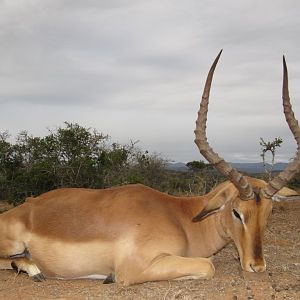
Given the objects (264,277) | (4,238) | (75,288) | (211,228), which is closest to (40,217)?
(4,238)

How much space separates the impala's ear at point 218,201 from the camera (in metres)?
6.92

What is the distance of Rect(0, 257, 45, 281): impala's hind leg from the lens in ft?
23.4

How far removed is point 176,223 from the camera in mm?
6938

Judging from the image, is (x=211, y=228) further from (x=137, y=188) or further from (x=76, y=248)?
(x=76, y=248)

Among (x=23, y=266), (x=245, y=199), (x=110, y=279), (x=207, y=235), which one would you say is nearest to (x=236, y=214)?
(x=245, y=199)

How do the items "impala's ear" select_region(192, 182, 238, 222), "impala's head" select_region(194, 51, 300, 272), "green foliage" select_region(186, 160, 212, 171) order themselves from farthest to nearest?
1. "green foliage" select_region(186, 160, 212, 171)
2. "impala's ear" select_region(192, 182, 238, 222)
3. "impala's head" select_region(194, 51, 300, 272)

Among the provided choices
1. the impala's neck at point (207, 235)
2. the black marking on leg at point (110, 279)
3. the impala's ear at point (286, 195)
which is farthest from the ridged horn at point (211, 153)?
the black marking on leg at point (110, 279)

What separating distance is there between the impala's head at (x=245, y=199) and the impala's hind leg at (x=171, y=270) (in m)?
0.49

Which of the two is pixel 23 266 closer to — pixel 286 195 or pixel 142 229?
pixel 142 229

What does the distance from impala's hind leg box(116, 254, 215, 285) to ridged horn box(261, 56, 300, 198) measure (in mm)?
1173

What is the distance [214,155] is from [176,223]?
3.22 feet

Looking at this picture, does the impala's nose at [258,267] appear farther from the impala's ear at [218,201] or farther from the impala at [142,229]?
the impala's ear at [218,201]

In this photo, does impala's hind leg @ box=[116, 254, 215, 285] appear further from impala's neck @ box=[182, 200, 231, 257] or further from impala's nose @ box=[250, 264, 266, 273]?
impala's neck @ box=[182, 200, 231, 257]

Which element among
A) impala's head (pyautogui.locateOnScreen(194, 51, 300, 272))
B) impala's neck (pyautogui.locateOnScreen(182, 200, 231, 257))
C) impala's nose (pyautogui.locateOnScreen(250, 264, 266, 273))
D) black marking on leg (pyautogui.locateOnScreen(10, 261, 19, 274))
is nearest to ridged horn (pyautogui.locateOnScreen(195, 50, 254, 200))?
impala's head (pyautogui.locateOnScreen(194, 51, 300, 272))
